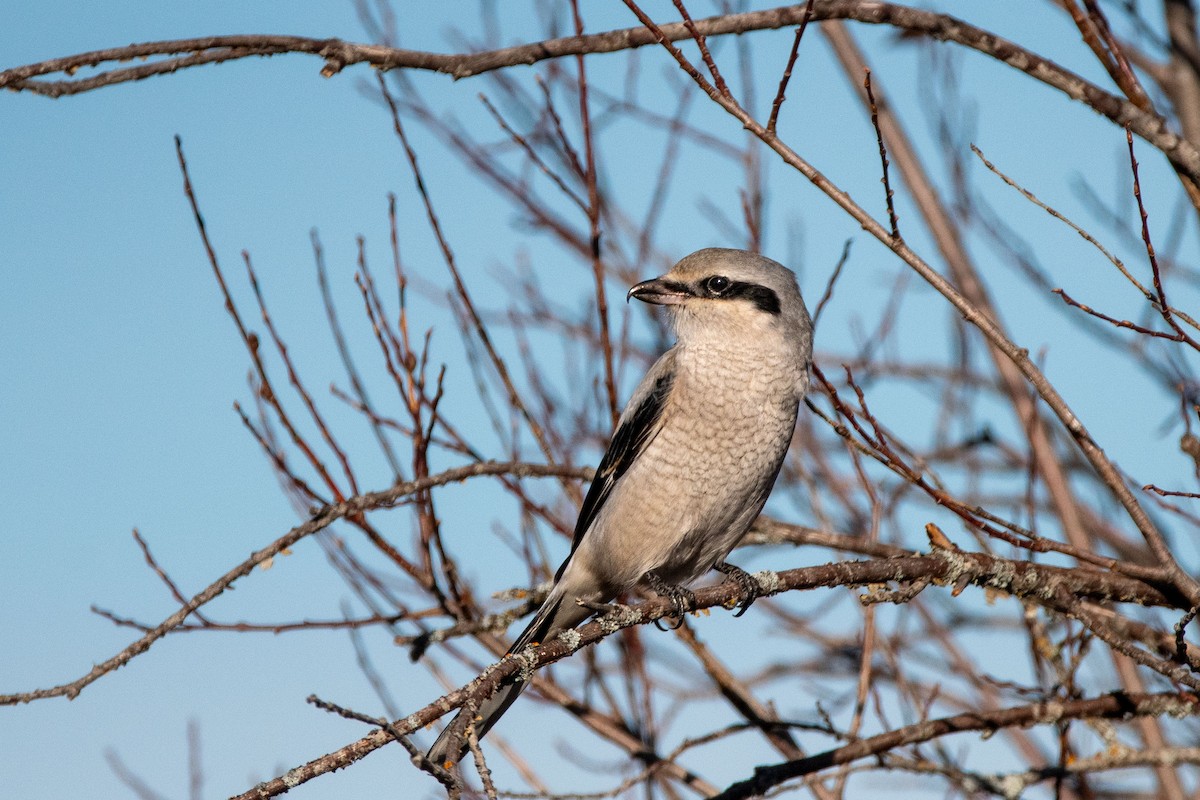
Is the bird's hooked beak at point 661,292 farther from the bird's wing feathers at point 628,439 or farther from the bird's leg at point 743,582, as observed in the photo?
the bird's leg at point 743,582

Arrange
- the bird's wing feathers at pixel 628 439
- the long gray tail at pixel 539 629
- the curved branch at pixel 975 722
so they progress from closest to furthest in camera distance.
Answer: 1. the curved branch at pixel 975 722
2. the long gray tail at pixel 539 629
3. the bird's wing feathers at pixel 628 439

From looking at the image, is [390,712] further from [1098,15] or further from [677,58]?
[1098,15]

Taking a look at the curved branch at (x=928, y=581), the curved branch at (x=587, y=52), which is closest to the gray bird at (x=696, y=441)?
the curved branch at (x=928, y=581)

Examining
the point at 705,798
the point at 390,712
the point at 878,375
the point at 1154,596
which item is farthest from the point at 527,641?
the point at 878,375

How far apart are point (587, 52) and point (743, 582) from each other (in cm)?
149

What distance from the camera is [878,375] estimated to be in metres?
5.56

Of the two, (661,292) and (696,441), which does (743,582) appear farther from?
(661,292)

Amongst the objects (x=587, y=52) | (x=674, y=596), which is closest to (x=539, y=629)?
(x=674, y=596)

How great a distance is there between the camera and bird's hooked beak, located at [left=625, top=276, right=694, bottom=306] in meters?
3.59

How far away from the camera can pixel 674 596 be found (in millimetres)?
2891

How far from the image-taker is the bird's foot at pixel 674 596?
2844 millimetres

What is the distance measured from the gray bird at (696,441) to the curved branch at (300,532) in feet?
0.76

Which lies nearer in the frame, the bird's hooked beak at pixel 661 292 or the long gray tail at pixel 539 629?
the long gray tail at pixel 539 629

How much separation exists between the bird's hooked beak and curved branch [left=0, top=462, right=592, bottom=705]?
60cm
